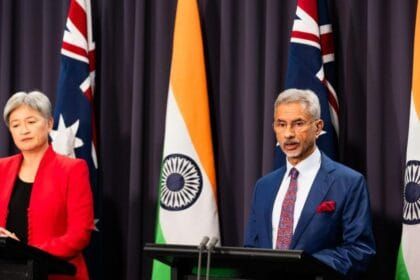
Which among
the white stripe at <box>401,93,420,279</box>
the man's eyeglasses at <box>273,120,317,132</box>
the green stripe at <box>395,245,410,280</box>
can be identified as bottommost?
the green stripe at <box>395,245,410,280</box>

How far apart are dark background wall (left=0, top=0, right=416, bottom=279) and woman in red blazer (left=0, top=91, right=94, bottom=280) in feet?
3.01

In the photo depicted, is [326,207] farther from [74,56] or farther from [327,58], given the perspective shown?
[74,56]

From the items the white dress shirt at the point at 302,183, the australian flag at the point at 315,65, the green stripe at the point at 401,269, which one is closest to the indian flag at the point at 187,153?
the australian flag at the point at 315,65

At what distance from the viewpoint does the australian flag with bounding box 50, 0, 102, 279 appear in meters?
5.13

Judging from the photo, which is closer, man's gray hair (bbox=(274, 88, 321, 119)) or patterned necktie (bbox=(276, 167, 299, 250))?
patterned necktie (bbox=(276, 167, 299, 250))

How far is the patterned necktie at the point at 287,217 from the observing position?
12.6ft

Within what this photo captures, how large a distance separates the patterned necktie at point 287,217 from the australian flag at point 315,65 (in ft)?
2.05

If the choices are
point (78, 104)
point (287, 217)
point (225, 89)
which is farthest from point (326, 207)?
point (78, 104)

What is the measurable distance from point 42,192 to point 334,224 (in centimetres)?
146

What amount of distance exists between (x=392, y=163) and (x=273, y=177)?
859 mm

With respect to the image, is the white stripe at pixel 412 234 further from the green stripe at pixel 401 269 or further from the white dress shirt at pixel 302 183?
the white dress shirt at pixel 302 183

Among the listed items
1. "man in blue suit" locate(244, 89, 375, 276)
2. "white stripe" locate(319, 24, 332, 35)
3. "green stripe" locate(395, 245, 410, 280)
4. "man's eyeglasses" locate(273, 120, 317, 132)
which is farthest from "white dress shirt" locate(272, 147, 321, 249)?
"white stripe" locate(319, 24, 332, 35)

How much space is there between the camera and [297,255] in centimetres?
291

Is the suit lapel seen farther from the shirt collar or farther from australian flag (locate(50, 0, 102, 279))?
australian flag (locate(50, 0, 102, 279))
